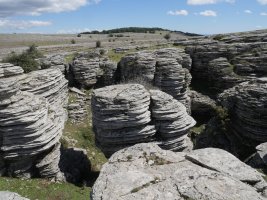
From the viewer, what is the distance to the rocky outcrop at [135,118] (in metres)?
27.9

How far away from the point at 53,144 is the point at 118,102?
5.89m

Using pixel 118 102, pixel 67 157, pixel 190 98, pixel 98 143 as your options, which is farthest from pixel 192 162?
pixel 190 98

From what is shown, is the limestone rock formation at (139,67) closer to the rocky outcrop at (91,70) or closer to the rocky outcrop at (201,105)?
the rocky outcrop at (91,70)

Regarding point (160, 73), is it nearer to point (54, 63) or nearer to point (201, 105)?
point (201, 105)

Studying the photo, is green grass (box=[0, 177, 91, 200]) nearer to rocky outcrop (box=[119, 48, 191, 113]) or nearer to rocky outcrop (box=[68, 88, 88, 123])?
rocky outcrop (box=[68, 88, 88, 123])

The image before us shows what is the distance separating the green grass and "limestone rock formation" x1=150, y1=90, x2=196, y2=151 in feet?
23.5

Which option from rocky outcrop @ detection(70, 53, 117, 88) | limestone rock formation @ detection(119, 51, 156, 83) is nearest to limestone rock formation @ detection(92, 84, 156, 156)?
limestone rock formation @ detection(119, 51, 156, 83)

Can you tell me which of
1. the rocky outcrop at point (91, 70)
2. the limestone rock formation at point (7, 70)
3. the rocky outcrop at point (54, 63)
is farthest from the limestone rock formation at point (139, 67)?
the limestone rock formation at point (7, 70)

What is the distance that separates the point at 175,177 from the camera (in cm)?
1328

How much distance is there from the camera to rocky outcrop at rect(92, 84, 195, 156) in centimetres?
2794

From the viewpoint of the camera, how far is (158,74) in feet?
163

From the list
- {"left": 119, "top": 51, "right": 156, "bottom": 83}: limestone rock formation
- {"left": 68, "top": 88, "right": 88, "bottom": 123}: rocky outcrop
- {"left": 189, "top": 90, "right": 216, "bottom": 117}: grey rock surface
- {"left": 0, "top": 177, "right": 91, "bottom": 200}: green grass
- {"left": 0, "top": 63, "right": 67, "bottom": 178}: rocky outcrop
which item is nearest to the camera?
{"left": 0, "top": 177, "right": 91, "bottom": 200}: green grass

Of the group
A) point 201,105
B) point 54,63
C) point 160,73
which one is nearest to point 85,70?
point 54,63

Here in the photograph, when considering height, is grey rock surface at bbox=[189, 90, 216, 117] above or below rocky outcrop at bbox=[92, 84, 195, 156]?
below
